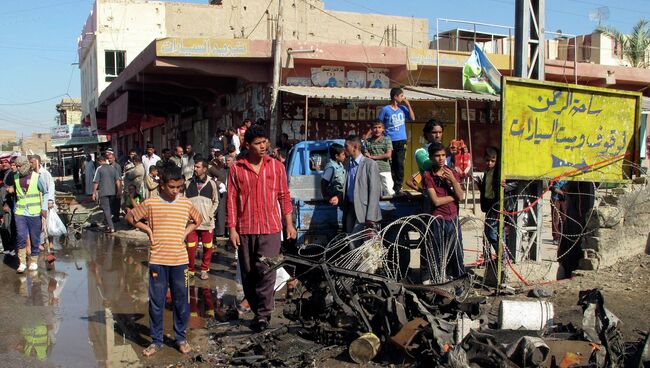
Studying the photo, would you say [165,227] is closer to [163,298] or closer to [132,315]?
[163,298]

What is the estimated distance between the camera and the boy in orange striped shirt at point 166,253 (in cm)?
568

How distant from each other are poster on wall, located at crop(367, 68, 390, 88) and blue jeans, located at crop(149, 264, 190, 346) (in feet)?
39.3

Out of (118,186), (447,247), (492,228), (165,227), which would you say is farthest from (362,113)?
(165,227)

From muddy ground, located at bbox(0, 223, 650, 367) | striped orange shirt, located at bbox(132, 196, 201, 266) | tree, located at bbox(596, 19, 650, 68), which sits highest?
tree, located at bbox(596, 19, 650, 68)

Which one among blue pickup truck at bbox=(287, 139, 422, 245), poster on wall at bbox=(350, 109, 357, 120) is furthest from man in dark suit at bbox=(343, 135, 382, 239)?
poster on wall at bbox=(350, 109, 357, 120)

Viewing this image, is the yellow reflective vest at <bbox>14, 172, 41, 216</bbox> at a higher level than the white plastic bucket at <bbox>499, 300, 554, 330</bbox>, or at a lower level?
higher

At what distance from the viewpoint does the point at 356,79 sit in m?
16.8

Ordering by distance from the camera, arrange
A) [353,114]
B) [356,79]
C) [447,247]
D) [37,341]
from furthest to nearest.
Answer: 1. [353,114]
2. [356,79]
3. [447,247]
4. [37,341]

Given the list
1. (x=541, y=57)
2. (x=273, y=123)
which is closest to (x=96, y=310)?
(x=541, y=57)

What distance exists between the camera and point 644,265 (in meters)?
8.08

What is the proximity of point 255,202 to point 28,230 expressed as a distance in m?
4.98

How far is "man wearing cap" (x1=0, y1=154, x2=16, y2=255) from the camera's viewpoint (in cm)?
1010

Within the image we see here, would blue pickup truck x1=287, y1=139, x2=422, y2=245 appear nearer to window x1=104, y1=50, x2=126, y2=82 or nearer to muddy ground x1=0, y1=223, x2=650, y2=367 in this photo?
muddy ground x1=0, y1=223, x2=650, y2=367

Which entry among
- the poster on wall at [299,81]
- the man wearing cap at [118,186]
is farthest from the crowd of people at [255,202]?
the poster on wall at [299,81]
